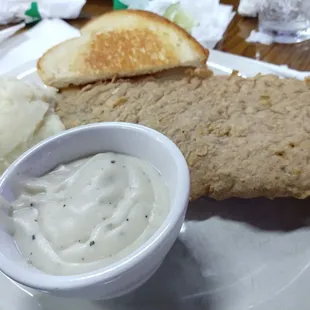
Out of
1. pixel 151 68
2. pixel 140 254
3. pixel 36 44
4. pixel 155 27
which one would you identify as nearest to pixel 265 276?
pixel 140 254

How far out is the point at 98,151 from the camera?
4.41ft

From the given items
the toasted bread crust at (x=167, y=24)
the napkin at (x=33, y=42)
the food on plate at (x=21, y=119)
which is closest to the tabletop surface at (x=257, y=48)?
the napkin at (x=33, y=42)

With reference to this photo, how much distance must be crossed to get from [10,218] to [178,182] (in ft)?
1.46

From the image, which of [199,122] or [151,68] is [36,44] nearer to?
[151,68]

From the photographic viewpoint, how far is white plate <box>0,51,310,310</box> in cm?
115

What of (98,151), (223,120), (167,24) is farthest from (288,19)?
(98,151)

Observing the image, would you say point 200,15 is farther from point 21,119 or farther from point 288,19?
point 21,119

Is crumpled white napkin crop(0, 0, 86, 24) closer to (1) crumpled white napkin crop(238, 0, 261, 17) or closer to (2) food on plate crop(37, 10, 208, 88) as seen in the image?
(2) food on plate crop(37, 10, 208, 88)

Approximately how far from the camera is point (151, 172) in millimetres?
1236

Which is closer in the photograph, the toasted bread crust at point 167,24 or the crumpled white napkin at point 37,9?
the toasted bread crust at point 167,24

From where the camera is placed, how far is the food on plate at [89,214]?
1043 mm

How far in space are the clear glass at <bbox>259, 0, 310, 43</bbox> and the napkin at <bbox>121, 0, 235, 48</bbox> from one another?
0.77ft

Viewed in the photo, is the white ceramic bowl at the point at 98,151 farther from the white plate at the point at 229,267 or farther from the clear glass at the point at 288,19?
the clear glass at the point at 288,19

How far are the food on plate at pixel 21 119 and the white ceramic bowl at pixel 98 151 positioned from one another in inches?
8.3
